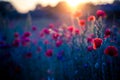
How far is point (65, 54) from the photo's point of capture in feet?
17.1

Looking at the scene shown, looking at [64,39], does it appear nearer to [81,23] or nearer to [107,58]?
[81,23]

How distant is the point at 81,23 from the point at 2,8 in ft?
91.4

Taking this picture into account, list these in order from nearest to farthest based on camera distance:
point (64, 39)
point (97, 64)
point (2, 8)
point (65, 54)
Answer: point (97, 64), point (65, 54), point (64, 39), point (2, 8)

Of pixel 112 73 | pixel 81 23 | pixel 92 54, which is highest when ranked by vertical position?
pixel 81 23

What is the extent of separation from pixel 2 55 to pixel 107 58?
3.54 metres

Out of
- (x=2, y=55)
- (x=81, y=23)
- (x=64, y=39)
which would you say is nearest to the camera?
A: (x=81, y=23)

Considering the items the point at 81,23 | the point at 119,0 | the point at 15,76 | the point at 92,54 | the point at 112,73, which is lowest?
the point at 15,76

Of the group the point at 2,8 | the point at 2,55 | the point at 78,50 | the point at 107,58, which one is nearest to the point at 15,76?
the point at 2,55

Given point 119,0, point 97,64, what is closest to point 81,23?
point 97,64

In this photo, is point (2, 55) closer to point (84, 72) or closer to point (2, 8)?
point (84, 72)

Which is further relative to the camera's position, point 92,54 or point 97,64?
point 92,54

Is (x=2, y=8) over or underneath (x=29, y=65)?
over

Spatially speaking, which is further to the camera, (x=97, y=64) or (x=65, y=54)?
(x=65, y=54)

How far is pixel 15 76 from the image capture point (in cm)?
616
